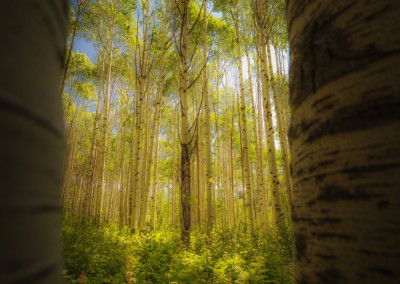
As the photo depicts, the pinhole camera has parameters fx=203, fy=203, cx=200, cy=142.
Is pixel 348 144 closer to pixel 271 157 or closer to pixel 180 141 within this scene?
pixel 180 141

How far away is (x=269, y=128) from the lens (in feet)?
20.4

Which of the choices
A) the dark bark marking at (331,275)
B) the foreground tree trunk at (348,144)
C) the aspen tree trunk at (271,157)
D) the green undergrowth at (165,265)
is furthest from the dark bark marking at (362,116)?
the aspen tree trunk at (271,157)

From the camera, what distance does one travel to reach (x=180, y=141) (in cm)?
434

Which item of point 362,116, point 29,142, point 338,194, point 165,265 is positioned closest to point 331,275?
point 338,194

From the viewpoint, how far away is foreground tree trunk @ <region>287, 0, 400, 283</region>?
290mm

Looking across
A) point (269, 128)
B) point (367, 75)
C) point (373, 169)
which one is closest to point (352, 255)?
point (373, 169)

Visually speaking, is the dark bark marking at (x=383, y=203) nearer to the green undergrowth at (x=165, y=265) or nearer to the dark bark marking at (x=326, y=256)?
the dark bark marking at (x=326, y=256)

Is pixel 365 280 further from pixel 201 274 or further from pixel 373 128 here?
pixel 201 274

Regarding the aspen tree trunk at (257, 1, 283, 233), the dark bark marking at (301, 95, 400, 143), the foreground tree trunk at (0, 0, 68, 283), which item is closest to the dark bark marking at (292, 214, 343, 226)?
the dark bark marking at (301, 95, 400, 143)

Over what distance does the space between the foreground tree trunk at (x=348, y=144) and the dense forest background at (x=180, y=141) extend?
232 cm

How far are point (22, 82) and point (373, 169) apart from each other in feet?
1.46

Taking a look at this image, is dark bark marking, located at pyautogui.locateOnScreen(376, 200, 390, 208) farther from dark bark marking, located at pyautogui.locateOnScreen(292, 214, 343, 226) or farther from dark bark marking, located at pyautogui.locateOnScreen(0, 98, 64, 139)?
dark bark marking, located at pyautogui.locateOnScreen(0, 98, 64, 139)

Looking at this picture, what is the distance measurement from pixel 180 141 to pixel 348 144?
4.06m

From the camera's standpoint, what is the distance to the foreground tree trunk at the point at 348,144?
0.29 m
